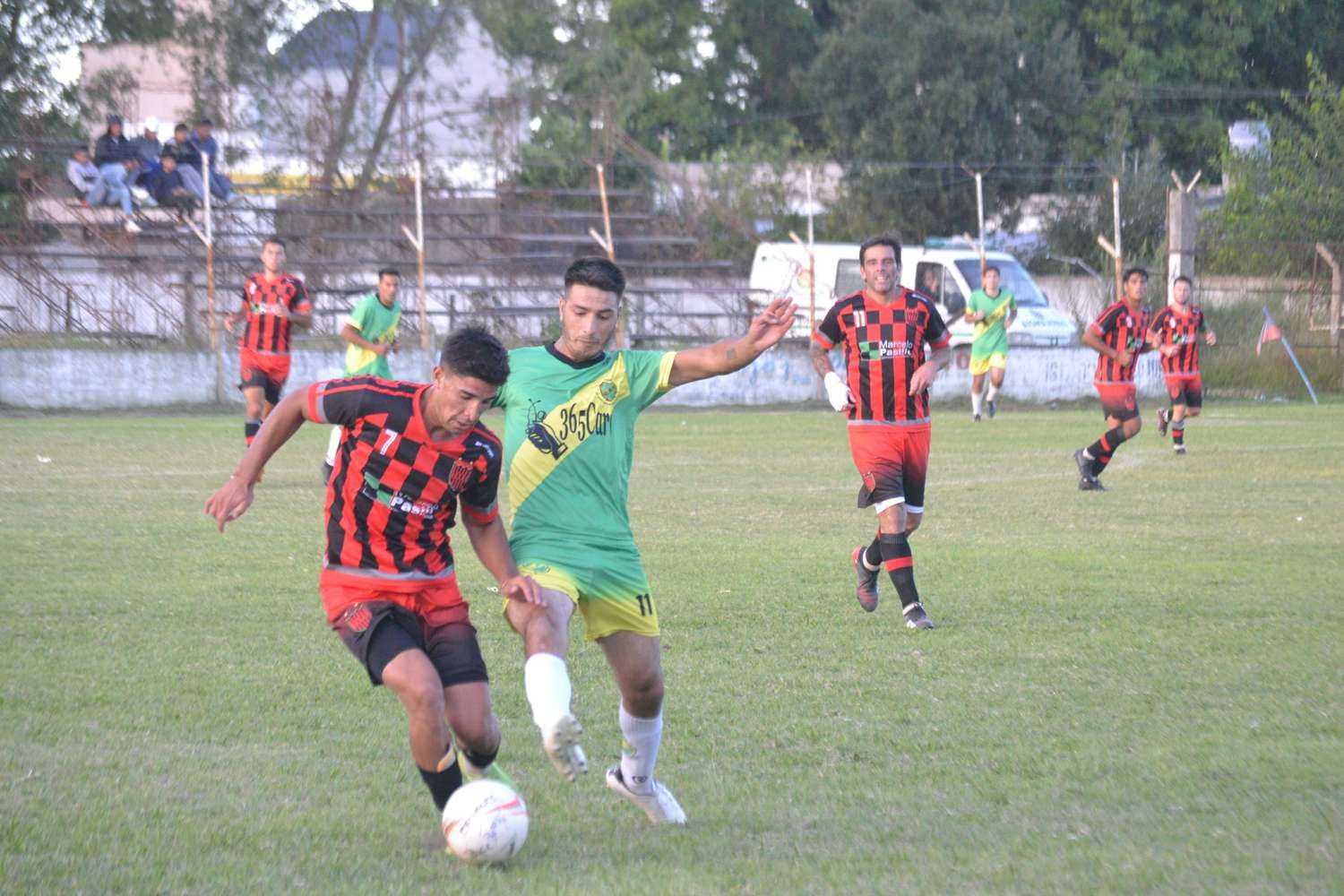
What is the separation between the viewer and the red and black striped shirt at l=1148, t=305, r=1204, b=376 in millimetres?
16922

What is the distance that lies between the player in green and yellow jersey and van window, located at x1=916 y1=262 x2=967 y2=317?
74.0ft

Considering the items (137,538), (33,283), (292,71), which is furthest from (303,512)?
(292,71)

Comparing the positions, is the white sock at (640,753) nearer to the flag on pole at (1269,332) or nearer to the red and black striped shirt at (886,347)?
the red and black striped shirt at (886,347)

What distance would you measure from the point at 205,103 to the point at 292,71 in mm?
2387

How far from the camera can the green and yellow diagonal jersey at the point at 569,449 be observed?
482 cm

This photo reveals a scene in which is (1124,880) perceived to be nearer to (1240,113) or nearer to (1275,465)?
(1275,465)

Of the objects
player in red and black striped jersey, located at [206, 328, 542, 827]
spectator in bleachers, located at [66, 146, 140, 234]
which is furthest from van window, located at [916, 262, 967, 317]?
player in red and black striped jersey, located at [206, 328, 542, 827]

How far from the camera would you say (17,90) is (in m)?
31.1

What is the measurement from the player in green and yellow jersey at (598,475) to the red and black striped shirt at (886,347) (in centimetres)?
357

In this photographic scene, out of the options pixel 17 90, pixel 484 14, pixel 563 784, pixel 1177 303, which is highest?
pixel 484 14

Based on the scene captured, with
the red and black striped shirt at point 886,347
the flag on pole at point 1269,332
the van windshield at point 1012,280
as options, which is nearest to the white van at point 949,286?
the van windshield at point 1012,280

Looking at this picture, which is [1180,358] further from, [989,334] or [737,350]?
[737,350]

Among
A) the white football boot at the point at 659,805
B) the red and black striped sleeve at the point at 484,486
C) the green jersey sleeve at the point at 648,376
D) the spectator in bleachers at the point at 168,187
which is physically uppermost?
the spectator in bleachers at the point at 168,187

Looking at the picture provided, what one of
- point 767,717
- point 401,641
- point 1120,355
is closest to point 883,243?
point 767,717
